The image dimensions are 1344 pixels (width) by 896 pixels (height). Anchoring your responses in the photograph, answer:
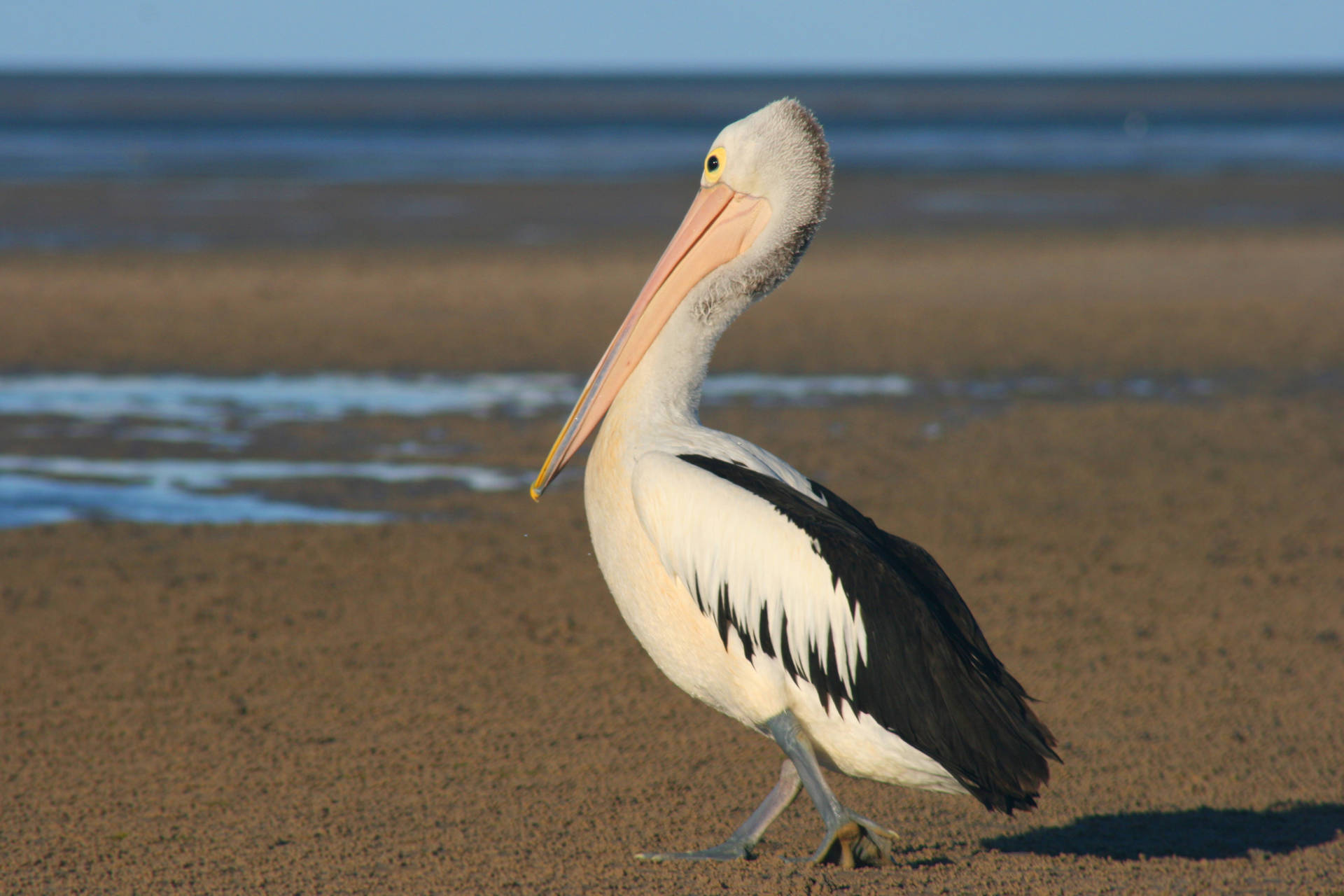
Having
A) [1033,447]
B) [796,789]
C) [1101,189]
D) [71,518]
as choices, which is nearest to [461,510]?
[71,518]

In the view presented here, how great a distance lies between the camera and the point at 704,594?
3.68 meters

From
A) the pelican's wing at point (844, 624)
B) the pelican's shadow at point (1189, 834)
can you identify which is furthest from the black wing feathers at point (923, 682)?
the pelican's shadow at point (1189, 834)

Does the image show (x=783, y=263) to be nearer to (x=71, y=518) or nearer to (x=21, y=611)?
(x=21, y=611)

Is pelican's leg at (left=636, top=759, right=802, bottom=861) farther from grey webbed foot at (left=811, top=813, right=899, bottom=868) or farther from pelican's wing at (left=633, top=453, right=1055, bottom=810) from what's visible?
pelican's wing at (left=633, top=453, right=1055, bottom=810)

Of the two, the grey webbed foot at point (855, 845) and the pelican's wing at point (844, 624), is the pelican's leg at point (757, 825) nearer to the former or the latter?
the grey webbed foot at point (855, 845)

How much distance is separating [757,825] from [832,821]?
238 mm

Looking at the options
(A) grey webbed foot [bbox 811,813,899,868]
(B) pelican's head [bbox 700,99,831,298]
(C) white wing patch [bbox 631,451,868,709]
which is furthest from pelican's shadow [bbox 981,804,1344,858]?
(B) pelican's head [bbox 700,99,831,298]

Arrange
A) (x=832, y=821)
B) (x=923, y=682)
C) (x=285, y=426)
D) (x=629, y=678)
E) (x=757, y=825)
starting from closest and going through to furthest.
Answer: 1. (x=923, y=682)
2. (x=832, y=821)
3. (x=757, y=825)
4. (x=629, y=678)
5. (x=285, y=426)

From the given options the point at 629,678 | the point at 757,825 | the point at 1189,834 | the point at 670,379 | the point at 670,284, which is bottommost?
the point at 629,678

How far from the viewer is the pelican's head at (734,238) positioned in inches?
165

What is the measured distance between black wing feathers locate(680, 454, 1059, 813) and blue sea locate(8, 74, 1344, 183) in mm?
25267

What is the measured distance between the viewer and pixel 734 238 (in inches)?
170

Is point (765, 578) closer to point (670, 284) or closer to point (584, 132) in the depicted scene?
point (670, 284)

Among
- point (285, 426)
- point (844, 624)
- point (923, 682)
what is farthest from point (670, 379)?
point (285, 426)
